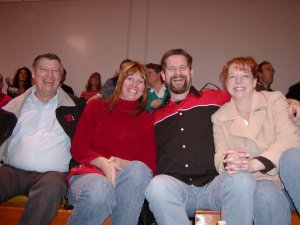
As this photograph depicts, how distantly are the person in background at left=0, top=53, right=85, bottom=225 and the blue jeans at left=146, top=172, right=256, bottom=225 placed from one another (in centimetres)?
48

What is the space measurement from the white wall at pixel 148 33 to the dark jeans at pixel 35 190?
347cm

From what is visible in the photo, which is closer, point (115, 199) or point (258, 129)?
point (115, 199)

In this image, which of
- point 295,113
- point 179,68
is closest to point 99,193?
point 179,68

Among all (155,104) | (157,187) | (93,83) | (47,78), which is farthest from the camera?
(93,83)

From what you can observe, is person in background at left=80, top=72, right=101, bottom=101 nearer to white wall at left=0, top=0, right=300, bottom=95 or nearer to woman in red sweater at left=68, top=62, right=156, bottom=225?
white wall at left=0, top=0, right=300, bottom=95

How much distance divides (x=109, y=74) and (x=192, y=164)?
3649 mm

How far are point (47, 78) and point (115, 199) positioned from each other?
0.93 meters

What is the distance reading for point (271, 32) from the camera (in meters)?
4.54

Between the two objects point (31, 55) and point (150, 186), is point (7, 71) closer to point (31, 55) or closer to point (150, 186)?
point (31, 55)

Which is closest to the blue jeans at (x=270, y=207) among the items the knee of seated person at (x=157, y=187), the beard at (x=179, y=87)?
the knee of seated person at (x=157, y=187)

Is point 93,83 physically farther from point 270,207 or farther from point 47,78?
point 270,207

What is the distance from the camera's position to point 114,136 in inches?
64.1

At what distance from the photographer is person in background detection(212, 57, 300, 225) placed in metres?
1.19

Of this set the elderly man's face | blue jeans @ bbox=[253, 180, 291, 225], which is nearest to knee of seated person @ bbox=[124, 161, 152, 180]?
blue jeans @ bbox=[253, 180, 291, 225]
